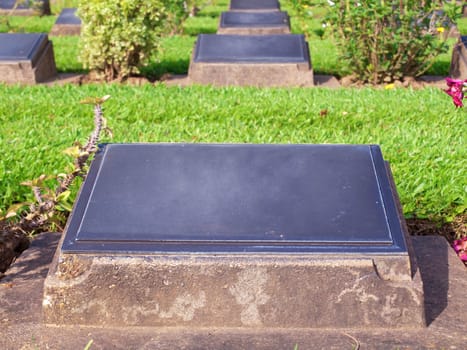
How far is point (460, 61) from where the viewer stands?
6.50 metres

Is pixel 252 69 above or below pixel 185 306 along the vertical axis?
below

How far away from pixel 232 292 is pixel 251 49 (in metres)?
4.62

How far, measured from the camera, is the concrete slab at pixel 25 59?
20.9 feet

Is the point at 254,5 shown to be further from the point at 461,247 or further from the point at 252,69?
the point at 461,247

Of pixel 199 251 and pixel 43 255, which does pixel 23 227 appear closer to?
pixel 43 255

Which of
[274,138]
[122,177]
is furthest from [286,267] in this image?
[274,138]

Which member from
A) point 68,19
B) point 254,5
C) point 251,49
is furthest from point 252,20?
point 68,19

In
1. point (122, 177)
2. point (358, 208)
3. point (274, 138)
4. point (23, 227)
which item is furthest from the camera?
point (274, 138)

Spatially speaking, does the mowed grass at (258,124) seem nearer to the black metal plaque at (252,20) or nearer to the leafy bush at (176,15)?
the black metal plaque at (252,20)

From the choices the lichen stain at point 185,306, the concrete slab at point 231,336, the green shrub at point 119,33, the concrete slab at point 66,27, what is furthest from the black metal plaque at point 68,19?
the lichen stain at point 185,306

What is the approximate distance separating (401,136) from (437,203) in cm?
100

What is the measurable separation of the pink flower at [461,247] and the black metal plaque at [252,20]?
600cm

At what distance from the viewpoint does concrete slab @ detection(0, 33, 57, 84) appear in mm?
6361

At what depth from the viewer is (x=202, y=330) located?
2.13 meters
